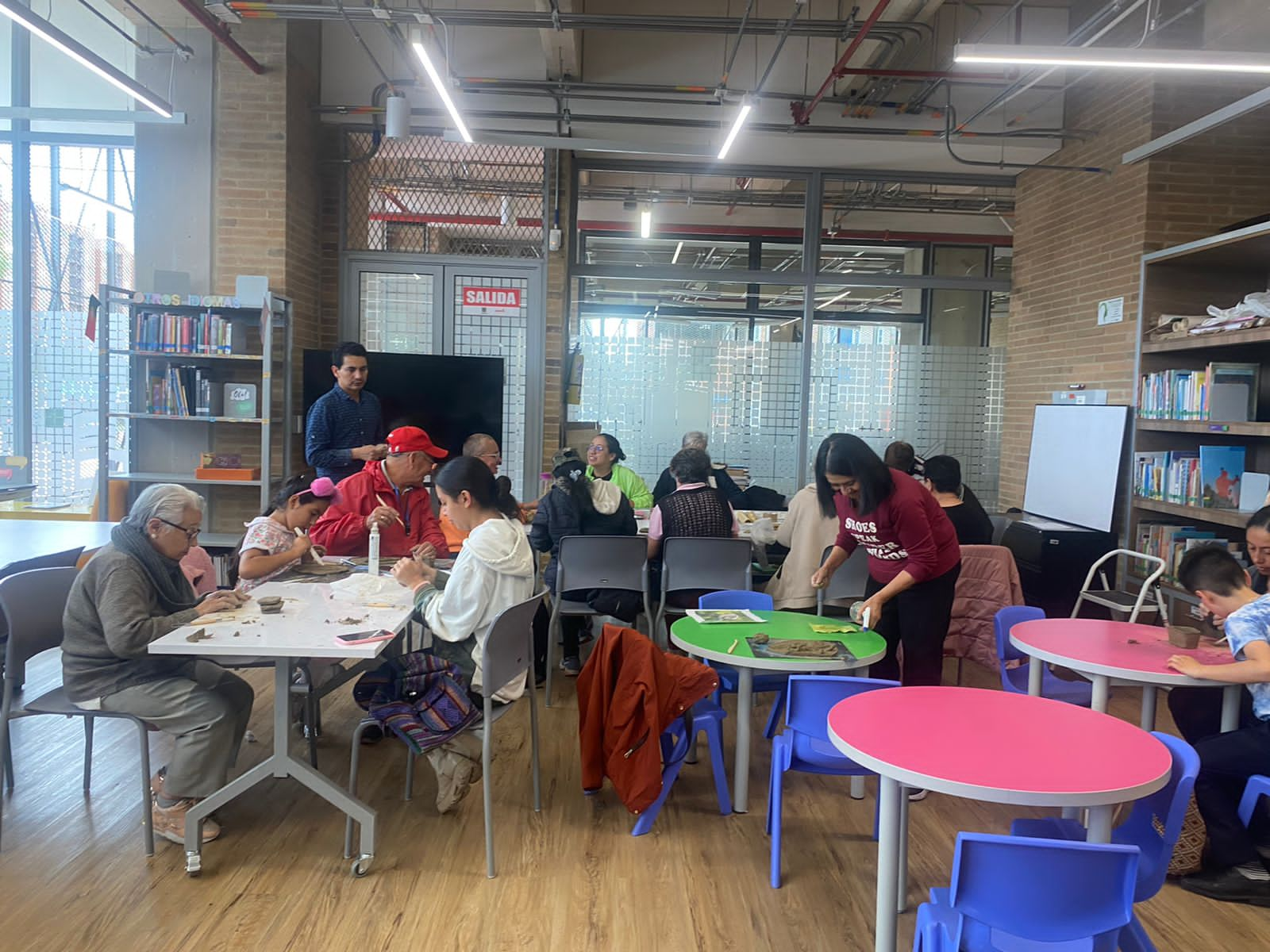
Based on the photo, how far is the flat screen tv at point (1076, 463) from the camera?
565 cm

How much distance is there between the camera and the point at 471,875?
2736 mm

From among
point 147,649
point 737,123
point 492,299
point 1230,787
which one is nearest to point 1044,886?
point 1230,787

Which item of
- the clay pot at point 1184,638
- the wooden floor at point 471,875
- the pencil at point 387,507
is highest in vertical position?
the pencil at point 387,507

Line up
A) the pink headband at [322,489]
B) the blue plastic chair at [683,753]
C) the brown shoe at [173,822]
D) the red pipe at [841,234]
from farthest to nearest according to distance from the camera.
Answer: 1. the red pipe at [841,234]
2. the pink headband at [322,489]
3. the blue plastic chair at [683,753]
4. the brown shoe at [173,822]

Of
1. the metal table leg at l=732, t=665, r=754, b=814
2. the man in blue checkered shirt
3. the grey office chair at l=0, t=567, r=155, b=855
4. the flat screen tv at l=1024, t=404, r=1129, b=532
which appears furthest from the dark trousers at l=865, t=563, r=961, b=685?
the man in blue checkered shirt

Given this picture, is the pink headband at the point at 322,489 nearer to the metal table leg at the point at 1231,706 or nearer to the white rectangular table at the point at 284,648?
the white rectangular table at the point at 284,648

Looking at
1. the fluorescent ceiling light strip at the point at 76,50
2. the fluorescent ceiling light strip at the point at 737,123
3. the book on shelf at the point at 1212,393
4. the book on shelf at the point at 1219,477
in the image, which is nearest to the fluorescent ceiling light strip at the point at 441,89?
the fluorescent ceiling light strip at the point at 737,123

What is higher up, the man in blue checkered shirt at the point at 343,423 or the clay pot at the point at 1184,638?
the man in blue checkered shirt at the point at 343,423

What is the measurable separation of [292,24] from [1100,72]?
5.72 metres

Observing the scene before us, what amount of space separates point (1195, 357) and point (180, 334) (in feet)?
22.2

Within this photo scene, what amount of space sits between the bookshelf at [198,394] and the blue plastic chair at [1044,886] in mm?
5444

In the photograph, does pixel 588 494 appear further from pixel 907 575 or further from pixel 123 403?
pixel 123 403

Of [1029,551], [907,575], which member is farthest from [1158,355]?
[907,575]

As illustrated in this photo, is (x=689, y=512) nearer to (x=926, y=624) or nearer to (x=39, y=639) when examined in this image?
(x=926, y=624)
